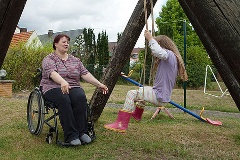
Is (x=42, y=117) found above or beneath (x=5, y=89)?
above

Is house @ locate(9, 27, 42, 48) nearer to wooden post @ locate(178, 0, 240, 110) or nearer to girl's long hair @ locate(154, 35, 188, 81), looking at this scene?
girl's long hair @ locate(154, 35, 188, 81)

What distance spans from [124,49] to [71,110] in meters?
1.09

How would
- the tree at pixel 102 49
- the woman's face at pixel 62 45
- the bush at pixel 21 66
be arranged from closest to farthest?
the woman's face at pixel 62 45, the bush at pixel 21 66, the tree at pixel 102 49

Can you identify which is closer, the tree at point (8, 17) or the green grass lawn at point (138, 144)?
the tree at point (8, 17)

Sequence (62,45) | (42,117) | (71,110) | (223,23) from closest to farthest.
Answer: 1. (223,23)
2. (71,110)
3. (42,117)
4. (62,45)

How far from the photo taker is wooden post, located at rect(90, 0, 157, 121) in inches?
163

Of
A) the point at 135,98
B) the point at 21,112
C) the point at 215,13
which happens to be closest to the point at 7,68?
the point at 21,112

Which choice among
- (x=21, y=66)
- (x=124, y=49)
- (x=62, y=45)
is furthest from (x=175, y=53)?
(x=21, y=66)

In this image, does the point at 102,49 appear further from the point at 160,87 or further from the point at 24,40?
the point at 160,87

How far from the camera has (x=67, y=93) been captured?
345cm

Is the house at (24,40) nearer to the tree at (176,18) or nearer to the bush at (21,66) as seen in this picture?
the bush at (21,66)

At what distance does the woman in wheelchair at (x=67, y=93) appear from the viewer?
3641mm

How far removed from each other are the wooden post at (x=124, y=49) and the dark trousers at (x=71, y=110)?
2.15ft

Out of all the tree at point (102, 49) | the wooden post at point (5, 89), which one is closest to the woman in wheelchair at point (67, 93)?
the wooden post at point (5, 89)
